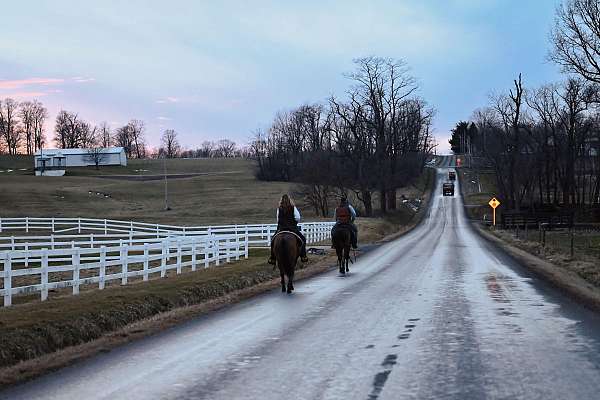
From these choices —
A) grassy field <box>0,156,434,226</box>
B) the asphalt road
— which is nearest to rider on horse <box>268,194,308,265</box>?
the asphalt road

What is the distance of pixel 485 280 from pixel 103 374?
13263 mm

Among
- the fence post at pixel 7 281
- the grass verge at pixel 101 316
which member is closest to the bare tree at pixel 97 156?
the grass verge at pixel 101 316

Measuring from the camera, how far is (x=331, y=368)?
26.7ft

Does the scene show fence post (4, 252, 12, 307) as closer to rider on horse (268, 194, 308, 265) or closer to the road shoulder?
rider on horse (268, 194, 308, 265)

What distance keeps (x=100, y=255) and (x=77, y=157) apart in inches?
6383

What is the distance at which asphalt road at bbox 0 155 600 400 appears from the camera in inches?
283

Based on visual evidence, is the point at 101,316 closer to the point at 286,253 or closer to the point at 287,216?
the point at 286,253

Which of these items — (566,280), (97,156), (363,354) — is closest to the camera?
(363,354)

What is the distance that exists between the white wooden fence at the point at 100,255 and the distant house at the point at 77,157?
365 ft

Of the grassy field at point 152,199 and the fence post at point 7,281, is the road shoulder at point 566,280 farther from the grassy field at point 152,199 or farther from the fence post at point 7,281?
the grassy field at point 152,199

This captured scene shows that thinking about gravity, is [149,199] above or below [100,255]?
above

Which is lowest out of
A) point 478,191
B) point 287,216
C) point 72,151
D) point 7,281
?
point 7,281

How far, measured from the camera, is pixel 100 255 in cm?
1830

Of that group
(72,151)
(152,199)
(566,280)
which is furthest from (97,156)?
(566,280)
